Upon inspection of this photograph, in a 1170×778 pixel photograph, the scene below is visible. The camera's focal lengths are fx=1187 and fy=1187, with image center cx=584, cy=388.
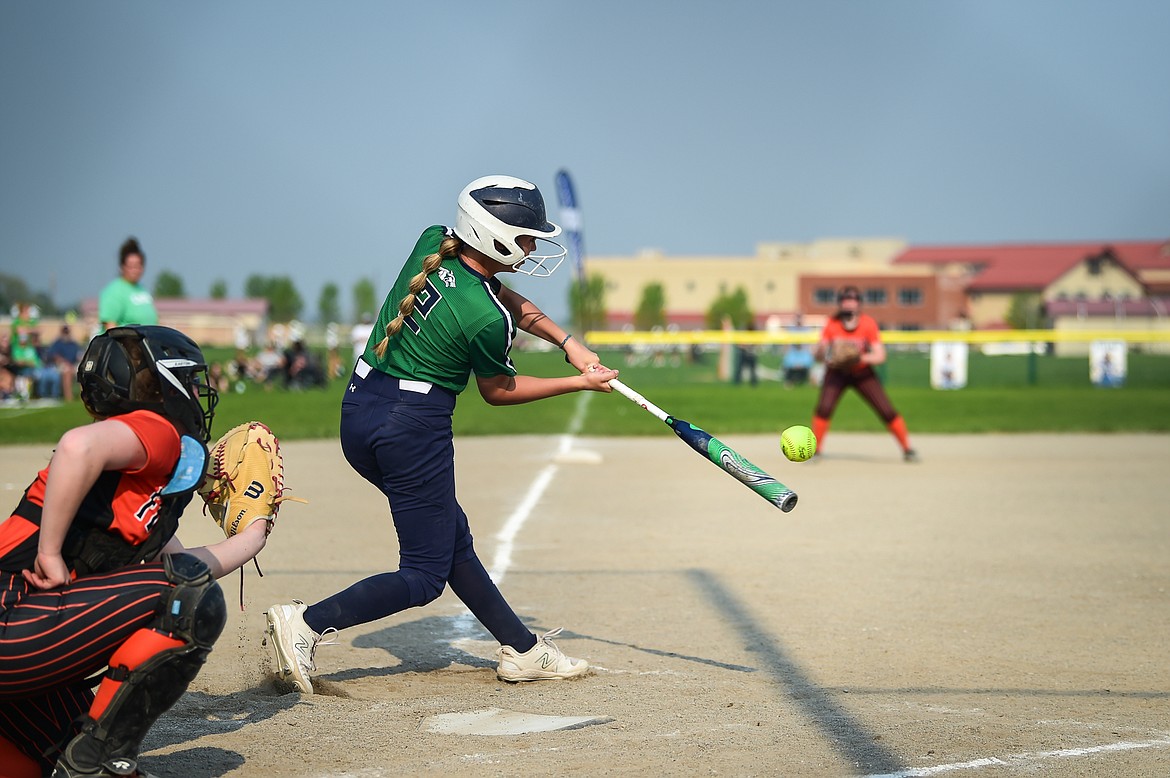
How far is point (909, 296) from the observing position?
110438 millimetres

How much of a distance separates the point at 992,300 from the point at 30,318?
89.3 metres

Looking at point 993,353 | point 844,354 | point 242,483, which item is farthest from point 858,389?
point 993,353

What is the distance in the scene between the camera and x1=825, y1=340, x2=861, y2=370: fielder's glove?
1360 cm

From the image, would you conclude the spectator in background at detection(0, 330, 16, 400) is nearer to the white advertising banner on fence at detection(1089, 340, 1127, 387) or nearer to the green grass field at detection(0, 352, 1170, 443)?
the green grass field at detection(0, 352, 1170, 443)

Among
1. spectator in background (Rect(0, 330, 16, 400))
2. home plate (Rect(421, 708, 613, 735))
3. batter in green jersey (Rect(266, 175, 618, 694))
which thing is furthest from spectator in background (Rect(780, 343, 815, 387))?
home plate (Rect(421, 708, 613, 735))

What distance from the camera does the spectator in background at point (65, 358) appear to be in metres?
25.5

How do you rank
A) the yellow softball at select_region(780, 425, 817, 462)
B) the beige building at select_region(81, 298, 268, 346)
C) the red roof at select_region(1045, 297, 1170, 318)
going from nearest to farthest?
the yellow softball at select_region(780, 425, 817, 462) < the beige building at select_region(81, 298, 268, 346) < the red roof at select_region(1045, 297, 1170, 318)

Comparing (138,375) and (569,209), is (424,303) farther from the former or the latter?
(569,209)

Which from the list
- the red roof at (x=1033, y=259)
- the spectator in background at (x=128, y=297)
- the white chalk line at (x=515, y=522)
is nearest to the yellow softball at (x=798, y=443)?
the white chalk line at (x=515, y=522)

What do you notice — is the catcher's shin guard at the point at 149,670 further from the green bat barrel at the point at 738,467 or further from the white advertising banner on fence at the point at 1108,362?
the white advertising banner on fence at the point at 1108,362

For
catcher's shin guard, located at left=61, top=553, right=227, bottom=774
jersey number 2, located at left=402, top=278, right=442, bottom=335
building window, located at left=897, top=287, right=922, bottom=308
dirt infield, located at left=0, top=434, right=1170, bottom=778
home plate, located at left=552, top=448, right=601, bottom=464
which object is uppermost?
building window, located at left=897, top=287, right=922, bottom=308

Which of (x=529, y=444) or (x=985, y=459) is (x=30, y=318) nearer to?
(x=529, y=444)

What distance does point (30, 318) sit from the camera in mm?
25625

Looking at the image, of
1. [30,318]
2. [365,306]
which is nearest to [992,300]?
[365,306]
